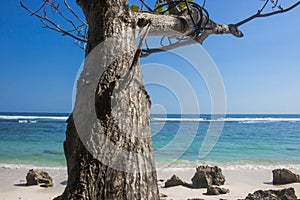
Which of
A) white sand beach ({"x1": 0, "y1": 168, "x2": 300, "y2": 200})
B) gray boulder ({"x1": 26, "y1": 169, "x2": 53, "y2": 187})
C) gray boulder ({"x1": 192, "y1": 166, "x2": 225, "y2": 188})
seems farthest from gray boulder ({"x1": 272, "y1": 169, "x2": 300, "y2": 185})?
gray boulder ({"x1": 26, "y1": 169, "x2": 53, "y2": 187})

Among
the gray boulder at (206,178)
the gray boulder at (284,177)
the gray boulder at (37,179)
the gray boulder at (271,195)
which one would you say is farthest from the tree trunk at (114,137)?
the gray boulder at (284,177)

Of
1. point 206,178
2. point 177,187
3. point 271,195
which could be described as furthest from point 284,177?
point 271,195

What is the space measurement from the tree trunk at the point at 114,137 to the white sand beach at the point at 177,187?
401cm

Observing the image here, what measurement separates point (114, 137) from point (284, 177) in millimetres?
6226

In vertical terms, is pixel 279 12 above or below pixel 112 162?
above

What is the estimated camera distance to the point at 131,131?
43.1 inches

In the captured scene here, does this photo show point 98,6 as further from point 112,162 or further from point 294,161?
point 294,161

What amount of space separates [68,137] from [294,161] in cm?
1186

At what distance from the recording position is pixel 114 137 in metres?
1.06

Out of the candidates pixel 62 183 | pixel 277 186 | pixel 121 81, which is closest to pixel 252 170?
pixel 277 186

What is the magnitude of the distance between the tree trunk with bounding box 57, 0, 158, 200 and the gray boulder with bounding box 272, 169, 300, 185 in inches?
235

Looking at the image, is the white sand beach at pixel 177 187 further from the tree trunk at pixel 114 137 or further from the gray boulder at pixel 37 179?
the tree trunk at pixel 114 137

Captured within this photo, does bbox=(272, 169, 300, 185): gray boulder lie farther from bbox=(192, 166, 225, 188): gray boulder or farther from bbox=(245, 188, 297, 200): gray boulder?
bbox=(245, 188, 297, 200): gray boulder

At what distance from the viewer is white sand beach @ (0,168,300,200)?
203 inches
